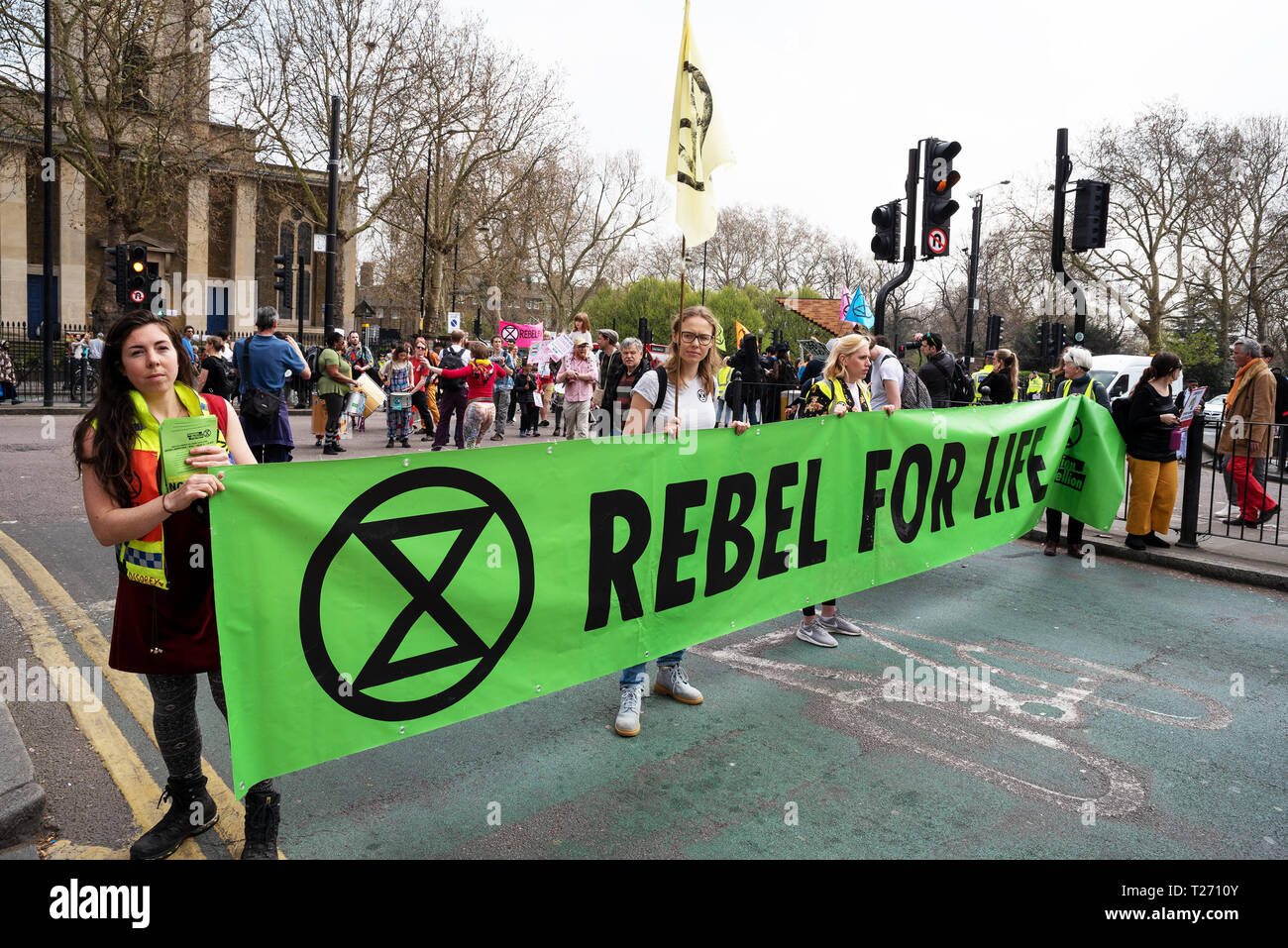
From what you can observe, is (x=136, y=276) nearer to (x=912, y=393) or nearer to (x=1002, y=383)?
(x=1002, y=383)

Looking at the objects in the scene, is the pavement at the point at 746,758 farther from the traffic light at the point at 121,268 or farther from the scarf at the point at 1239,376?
the traffic light at the point at 121,268

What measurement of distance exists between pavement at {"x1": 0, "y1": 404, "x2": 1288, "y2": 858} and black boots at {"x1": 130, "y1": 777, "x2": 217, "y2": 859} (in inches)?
12.3

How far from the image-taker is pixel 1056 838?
3.48m

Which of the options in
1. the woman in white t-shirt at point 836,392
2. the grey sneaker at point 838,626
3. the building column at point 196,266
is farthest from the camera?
the building column at point 196,266

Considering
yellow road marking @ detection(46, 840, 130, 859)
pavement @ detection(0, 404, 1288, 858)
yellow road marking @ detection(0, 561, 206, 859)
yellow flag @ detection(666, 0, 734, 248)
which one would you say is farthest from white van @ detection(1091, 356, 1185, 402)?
yellow road marking @ detection(46, 840, 130, 859)

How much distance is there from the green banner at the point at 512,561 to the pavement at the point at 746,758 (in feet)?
1.22

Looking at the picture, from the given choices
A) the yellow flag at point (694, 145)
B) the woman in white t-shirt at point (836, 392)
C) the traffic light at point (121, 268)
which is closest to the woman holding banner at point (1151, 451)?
the woman in white t-shirt at point (836, 392)

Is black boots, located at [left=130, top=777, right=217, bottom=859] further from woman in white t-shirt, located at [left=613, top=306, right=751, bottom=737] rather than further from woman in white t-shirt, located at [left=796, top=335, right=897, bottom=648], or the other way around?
woman in white t-shirt, located at [left=796, top=335, right=897, bottom=648]

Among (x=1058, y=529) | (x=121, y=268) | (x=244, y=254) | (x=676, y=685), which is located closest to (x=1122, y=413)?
(x=1058, y=529)

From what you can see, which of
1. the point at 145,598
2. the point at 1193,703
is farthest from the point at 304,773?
the point at 1193,703

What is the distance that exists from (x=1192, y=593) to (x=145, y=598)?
290 inches

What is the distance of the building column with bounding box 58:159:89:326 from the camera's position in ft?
135

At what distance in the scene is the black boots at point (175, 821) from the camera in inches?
124
